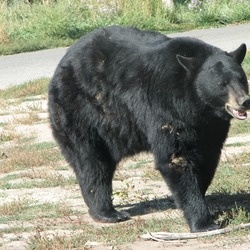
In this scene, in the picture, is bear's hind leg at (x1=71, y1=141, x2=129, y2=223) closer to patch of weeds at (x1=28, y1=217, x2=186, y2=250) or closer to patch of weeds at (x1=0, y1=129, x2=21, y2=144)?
patch of weeds at (x1=28, y1=217, x2=186, y2=250)

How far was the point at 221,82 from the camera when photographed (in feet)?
23.5

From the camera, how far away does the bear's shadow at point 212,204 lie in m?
8.05

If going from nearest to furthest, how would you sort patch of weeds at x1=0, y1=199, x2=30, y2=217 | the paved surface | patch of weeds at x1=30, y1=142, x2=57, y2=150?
patch of weeds at x1=0, y1=199, x2=30, y2=217 → patch of weeds at x1=30, y1=142, x2=57, y2=150 → the paved surface

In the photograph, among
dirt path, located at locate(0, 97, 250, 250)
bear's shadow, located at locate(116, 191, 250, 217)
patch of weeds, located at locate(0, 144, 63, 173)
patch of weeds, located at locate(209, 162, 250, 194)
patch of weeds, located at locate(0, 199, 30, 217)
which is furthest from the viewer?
patch of weeds, located at locate(0, 144, 63, 173)

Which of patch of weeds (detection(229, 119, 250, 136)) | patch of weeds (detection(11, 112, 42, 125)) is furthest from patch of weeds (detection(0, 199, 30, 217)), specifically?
patch of weeds (detection(11, 112, 42, 125))

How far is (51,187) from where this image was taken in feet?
31.1

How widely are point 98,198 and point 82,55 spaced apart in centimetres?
137

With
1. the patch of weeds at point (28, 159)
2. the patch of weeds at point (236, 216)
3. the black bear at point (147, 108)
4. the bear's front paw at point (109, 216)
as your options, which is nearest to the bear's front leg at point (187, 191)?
the black bear at point (147, 108)

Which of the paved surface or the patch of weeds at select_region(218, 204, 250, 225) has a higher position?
the patch of weeds at select_region(218, 204, 250, 225)

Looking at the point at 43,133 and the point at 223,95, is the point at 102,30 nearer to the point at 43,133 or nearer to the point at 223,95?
the point at 223,95

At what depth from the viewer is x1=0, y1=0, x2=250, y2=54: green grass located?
73.5ft

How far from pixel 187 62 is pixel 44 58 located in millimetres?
13130

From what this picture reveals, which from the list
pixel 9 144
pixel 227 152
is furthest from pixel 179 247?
pixel 9 144

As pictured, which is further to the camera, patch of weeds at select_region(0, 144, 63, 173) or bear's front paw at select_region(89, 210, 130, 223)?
patch of weeds at select_region(0, 144, 63, 173)
